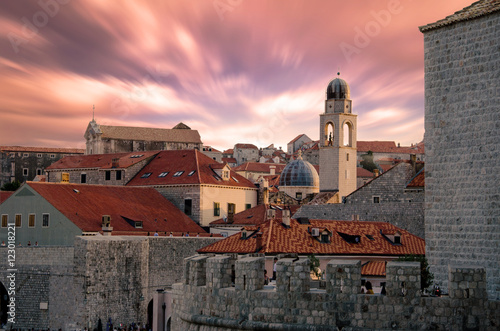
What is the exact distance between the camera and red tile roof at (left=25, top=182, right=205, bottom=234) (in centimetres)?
4406

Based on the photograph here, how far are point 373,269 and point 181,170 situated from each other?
2674 centimetres

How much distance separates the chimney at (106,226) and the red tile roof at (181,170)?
13.0 m

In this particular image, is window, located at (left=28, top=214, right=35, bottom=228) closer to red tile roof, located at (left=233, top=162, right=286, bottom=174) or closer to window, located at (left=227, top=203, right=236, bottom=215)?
window, located at (left=227, top=203, right=236, bottom=215)

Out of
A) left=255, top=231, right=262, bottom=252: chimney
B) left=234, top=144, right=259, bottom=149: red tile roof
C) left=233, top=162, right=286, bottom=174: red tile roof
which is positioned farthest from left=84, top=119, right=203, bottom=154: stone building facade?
left=234, top=144, right=259, bottom=149: red tile roof

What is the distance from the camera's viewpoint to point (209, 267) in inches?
554

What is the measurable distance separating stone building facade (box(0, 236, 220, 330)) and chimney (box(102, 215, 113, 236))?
99.1 inches

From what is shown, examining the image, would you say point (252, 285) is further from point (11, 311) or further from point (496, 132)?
point (11, 311)

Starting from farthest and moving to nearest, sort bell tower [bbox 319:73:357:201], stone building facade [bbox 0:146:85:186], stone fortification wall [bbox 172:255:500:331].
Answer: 1. stone building facade [bbox 0:146:85:186]
2. bell tower [bbox 319:73:357:201]
3. stone fortification wall [bbox 172:255:500:331]

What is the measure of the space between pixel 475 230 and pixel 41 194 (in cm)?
3046

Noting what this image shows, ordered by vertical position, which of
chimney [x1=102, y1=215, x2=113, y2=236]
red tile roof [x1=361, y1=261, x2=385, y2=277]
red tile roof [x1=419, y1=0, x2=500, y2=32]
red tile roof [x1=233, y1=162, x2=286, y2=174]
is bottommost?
red tile roof [x1=361, y1=261, x2=385, y2=277]

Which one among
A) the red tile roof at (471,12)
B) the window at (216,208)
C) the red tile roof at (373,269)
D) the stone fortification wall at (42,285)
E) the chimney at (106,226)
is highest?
the red tile roof at (471,12)

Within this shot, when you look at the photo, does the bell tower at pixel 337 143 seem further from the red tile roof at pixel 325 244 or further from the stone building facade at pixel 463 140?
the stone building facade at pixel 463 140

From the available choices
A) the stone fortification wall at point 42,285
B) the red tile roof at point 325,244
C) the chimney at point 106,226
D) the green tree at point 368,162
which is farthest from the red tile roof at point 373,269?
the green tree at point 368,162

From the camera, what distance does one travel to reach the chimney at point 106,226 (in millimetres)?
42625
